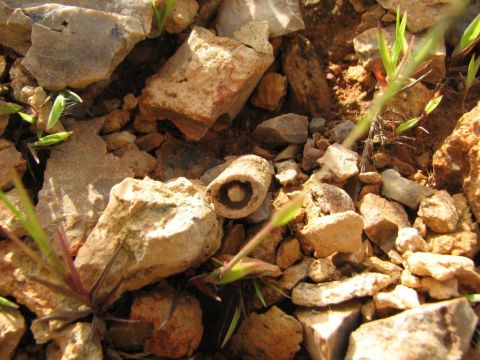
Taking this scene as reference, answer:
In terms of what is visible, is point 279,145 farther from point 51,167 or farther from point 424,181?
point 51,167

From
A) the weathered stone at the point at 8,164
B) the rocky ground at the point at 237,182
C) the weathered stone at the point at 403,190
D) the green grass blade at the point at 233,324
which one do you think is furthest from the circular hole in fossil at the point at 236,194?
the weathered stone at the point at 8,164

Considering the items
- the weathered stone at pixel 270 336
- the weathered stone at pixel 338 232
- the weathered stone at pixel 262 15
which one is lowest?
the weathered stone at pixel 270 336

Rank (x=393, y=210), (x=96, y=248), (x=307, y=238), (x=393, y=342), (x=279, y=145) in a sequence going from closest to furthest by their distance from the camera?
(x=393, y=342), (x=96, y=248), (x=307, y=238), (x=393, y=210), (x=279, y=145)

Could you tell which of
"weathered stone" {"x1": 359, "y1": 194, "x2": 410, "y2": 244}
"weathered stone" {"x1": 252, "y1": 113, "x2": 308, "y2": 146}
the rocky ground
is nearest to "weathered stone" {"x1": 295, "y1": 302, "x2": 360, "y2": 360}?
the rocky ground

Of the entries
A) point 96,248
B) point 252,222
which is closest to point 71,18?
point 96,248

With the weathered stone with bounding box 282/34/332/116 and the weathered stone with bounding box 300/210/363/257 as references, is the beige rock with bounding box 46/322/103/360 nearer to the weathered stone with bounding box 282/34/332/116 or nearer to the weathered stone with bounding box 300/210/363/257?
the weathered stone with bounding box 300/210/363/257

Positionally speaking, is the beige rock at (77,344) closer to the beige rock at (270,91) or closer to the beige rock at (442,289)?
the beige rock at (442,289)
